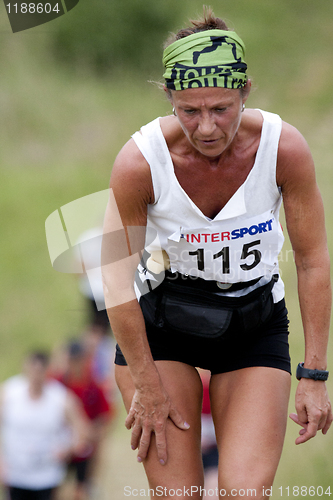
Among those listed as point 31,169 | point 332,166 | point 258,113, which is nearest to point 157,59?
point 31,169

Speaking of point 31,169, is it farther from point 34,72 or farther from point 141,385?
point 141,385

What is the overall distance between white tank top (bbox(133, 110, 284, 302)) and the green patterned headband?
19 cm

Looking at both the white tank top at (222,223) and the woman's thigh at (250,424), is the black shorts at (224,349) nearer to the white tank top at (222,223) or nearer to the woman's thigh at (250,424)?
the woman's thigh at (250,424)

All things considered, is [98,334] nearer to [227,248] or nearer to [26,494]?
[26,494]

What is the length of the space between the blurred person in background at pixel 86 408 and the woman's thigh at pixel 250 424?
202 cm

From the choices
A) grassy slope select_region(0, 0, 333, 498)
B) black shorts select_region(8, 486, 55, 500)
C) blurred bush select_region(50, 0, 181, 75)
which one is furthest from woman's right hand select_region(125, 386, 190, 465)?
blurred bush select_region(50, 0, 181, 75)

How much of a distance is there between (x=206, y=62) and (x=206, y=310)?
78 cm

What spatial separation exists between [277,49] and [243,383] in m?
6.79

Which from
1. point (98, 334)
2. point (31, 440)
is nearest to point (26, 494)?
point (31, 440)

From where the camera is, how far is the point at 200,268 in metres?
1.94

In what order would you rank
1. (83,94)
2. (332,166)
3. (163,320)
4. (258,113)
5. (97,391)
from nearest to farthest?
1. (258,113)
2. (163,320)
3. (97,391)
4. (332,166)
5. (83,94)

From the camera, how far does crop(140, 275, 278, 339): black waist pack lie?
1.96m

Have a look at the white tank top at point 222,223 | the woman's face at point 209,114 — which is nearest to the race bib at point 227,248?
the white tank top at point 222,223

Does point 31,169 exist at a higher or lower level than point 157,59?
lower
